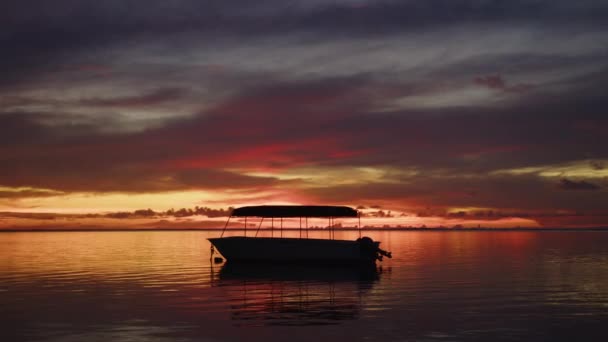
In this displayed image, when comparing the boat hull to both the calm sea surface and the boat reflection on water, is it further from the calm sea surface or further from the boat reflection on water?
the calm sea surface

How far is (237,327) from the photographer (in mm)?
21656

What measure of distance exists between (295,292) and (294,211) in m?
18.2

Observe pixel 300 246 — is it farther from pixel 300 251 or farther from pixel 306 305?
pixel 306 305

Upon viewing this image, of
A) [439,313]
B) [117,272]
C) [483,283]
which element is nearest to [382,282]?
[483,283]

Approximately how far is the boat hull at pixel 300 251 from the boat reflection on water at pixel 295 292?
2.91ft

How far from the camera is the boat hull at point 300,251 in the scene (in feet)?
167

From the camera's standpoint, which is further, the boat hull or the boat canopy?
the boat canopy

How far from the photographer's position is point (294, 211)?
51.1 m

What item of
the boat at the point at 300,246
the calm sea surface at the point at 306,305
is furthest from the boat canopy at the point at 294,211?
the calm sea surface at the point at 306,305

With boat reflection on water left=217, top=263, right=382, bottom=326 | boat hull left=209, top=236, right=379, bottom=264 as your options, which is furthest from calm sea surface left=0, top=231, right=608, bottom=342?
boat hull left=209, top=236, right=379, bottom=264

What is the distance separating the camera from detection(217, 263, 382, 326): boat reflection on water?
2405cm

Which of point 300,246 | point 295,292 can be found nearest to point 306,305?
point 295,292

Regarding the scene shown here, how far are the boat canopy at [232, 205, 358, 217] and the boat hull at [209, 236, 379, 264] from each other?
231 centimetres

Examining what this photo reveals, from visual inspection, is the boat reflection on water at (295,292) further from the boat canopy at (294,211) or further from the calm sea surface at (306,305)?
the boat canopy at (294,211)
